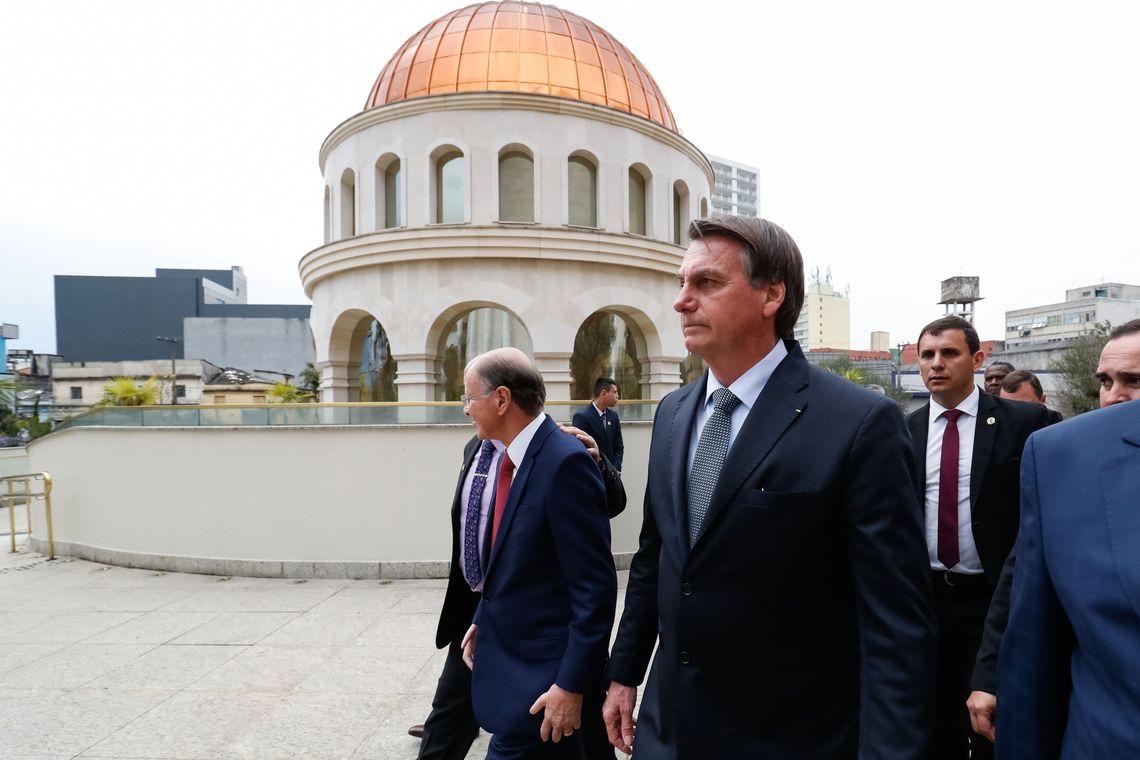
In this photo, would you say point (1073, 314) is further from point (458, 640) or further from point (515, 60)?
point (458, 640)

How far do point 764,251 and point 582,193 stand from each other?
11192 mm

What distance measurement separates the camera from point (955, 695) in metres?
3.07

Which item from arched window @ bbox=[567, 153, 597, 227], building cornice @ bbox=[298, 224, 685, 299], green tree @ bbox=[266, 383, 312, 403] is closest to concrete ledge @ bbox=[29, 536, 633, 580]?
building cornice @ bbox=[298, 224, 685, 299]

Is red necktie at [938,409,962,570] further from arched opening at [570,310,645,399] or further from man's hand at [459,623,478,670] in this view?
arched opening at [570,310,645,399]

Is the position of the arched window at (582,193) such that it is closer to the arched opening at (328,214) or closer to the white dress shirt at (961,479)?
the arched opening at (328,214)

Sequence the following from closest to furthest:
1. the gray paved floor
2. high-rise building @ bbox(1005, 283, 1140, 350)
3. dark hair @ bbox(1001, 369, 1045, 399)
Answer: the gray paved floor → dark hair @ bbox(1001, 369, 1045, 399) → high-rise building @ bbox(1005, 283, 1140, 350)

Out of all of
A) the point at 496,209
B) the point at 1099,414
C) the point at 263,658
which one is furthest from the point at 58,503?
the point at 1099,414

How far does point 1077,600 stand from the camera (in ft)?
4.39

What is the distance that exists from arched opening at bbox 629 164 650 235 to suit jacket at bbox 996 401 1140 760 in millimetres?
12058

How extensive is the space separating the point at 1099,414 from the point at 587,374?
11.5 meters

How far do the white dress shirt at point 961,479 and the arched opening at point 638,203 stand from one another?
1009 centimetres

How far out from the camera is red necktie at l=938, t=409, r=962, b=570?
3215mm

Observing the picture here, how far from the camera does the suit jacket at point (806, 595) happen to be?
1.74 meters

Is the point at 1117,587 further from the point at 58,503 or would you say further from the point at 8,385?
the point at 8,385
